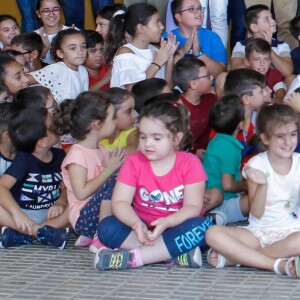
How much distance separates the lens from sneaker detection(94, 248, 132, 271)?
14.7ft

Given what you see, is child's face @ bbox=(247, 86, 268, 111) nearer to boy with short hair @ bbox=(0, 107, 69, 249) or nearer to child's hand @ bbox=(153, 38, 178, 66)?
child's hand @ bbox=(153, 38, 178, 66)

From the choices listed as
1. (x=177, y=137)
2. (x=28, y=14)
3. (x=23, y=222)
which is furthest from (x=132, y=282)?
(x=28, y=14)

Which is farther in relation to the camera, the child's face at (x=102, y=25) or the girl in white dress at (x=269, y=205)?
the child's face at (x=102, y=25)

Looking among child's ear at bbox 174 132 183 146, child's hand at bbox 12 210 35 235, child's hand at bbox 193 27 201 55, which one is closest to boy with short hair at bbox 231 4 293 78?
child's hand at bbox 193 27 201 55

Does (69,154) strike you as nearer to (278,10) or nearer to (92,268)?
(92,268)

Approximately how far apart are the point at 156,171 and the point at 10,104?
1.35m

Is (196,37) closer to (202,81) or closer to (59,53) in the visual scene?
(202,81)

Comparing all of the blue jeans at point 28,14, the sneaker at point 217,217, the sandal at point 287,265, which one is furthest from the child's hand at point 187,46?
the sandal at point 287,265

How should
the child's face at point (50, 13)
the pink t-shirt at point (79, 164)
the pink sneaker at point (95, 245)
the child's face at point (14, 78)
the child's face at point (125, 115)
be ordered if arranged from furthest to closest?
the child's face at point (50, 13)
the child's face at point (14, 78)
the child's face at point (125, 115)
the pink t-shirt at point (79, 164)
the pink sneaker at point (95, 245)

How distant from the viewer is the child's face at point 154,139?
454 centimetres

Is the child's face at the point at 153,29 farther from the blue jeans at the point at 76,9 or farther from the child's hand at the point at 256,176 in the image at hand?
the child's hand at the point at 256,176

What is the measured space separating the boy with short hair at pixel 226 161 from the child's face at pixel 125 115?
0.54 meters

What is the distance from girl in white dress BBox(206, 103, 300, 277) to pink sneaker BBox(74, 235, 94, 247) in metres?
0.81

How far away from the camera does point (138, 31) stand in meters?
6.47
